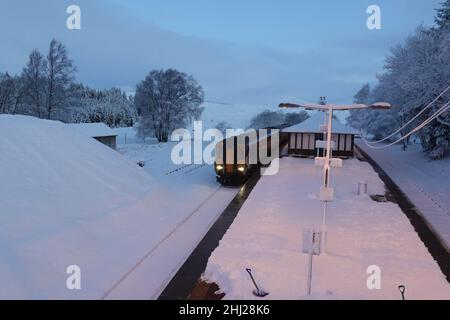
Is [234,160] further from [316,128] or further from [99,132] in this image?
[99,132]

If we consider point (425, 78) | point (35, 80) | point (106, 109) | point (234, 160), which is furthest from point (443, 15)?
point (106, 109)

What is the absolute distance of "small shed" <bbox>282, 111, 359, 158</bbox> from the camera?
3700 centimetres

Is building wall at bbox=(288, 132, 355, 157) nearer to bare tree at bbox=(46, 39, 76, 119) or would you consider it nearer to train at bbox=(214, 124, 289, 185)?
train at bbox=(214, 124, 289, 185)

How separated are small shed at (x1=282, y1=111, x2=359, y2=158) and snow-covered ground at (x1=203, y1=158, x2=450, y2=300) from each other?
16637mm

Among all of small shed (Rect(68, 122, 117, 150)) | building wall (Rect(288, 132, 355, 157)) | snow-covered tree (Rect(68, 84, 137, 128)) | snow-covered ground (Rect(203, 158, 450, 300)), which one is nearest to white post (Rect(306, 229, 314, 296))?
snow-covered ground (Rect(203, 158, 450, 300))

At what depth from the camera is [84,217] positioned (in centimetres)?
1449

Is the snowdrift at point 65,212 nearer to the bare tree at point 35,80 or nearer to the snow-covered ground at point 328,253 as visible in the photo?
the snow-covered ground at point 328,253

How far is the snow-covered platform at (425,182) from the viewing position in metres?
17.8
